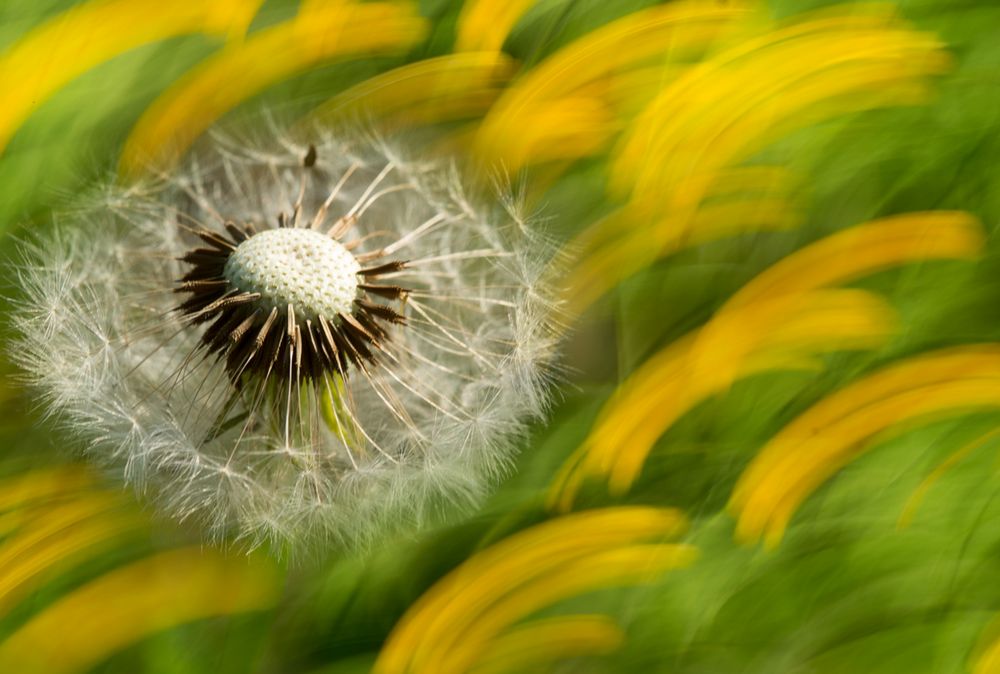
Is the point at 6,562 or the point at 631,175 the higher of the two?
the point at 631,175

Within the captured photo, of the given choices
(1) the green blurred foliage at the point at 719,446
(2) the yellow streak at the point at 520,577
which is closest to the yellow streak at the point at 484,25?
(1) the green blurred foliage at the point at 719,446

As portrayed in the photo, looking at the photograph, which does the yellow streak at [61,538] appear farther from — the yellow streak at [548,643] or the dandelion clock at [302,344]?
the yellow streak at [548,643]

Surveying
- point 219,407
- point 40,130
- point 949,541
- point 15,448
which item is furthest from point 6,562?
point 949,541

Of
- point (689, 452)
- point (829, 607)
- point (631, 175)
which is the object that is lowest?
point (829, 607)

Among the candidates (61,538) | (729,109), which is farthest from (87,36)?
(729,109)

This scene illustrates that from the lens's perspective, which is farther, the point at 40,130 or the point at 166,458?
the point at 40,130

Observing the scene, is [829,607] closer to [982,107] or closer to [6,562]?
[982,107]

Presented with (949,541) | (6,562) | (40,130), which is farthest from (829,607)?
(40,130)
